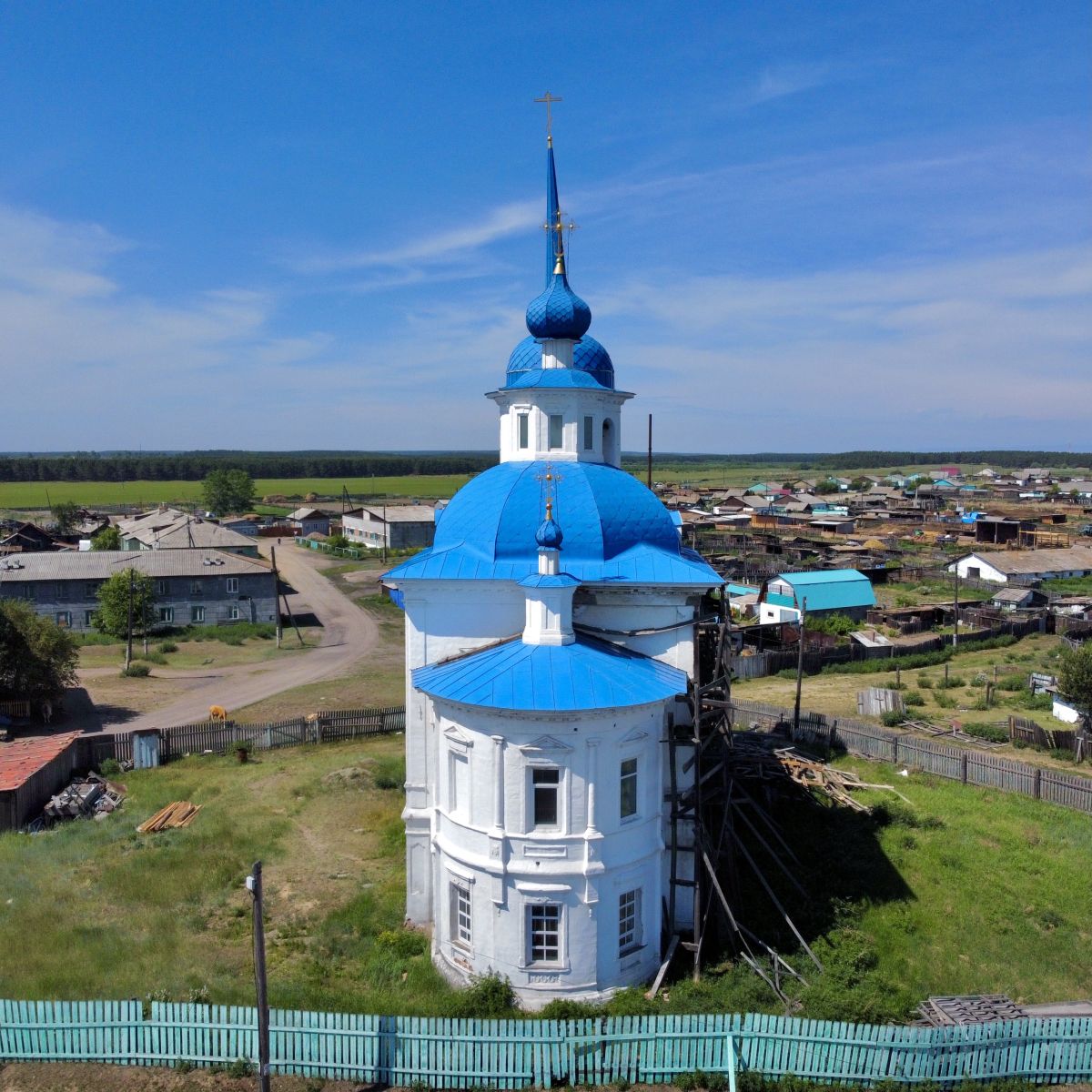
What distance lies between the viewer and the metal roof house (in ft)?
146

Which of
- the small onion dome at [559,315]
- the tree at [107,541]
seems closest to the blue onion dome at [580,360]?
the small onion dome at [559,315]

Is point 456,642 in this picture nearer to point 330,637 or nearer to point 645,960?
point 645,960

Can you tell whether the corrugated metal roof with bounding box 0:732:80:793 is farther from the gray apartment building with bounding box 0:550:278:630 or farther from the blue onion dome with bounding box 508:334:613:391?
the gray apartment building with bounding box 0:550:278:630

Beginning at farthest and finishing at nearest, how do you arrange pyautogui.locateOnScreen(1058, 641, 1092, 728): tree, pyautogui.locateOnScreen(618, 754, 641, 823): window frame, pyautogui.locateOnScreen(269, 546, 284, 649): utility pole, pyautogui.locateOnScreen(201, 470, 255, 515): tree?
pyautogui.locateOnScreen(201, 470, 255, 515): tree, pyautogui.locateOnScreen(269, 546, 284, 649): utility pole, pyautogui.locateOnScreen(1058, 641, 1092, 728): tree, pyautogui.locateOnScreen(618, 754, 641, 823): window frame

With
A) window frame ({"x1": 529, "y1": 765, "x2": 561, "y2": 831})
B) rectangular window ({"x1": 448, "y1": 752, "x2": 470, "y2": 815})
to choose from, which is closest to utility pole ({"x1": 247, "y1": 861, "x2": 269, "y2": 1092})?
rectangular window ({"x1": 448, "y1": 752, "x2": 470, "y2": 815})

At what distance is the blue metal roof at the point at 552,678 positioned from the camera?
45.3ft

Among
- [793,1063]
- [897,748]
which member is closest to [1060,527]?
[897,748]

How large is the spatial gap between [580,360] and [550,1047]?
13814 millimetres

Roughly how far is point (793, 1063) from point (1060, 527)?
8994 cm

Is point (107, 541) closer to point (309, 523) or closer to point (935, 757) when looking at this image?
point (309, 523)

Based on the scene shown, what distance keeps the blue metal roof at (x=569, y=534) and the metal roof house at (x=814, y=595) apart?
28.3 m

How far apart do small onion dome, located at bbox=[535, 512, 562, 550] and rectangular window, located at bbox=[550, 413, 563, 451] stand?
3669 mm

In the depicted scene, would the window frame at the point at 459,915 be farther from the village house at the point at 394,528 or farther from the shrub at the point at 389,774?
the village house at the point at 394,528

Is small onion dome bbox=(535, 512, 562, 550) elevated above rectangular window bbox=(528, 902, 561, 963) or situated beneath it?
elevated above
